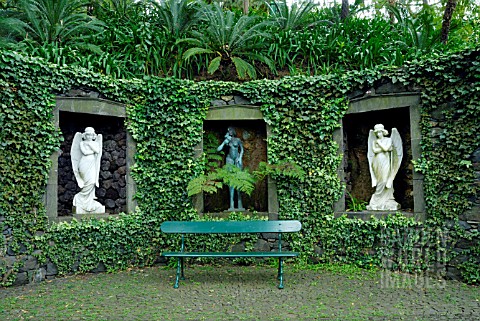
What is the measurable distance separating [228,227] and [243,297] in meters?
1.22

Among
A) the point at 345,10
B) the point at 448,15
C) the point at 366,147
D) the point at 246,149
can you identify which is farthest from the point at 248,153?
the point at 345,10

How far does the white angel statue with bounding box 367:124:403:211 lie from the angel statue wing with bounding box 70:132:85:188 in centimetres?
512

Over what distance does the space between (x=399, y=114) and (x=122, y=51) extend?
557 cm

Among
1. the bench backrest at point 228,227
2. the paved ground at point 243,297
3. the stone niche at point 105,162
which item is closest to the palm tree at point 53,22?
the stone niche at point 105,162

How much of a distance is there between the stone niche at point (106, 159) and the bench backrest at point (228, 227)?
147cm

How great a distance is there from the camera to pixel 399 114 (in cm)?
794

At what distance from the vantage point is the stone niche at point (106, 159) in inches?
300

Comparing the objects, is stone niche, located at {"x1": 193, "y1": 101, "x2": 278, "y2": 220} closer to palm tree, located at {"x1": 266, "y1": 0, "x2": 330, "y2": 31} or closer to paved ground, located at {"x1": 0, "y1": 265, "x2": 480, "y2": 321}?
paved ground, located at {"x1": 0, "y1": 265, "x2": 480, "y2": 321}

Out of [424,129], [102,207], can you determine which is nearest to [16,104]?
[102,207]

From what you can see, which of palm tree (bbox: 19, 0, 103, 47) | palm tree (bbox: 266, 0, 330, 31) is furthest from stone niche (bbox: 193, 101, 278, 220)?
palm tree (bbox: 266, 0, 330, 31)

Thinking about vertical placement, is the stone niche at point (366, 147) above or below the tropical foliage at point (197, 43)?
below

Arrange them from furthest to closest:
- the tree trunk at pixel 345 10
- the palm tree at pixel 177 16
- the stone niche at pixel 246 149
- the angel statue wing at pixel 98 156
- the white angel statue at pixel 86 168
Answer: the tree trunk at pixel 345 10
the palm tree at pixel 177 16
the stone niche at pixel 246 149
the angel statue wing at pixel 98 156
the white angel statue at pixel 86 168

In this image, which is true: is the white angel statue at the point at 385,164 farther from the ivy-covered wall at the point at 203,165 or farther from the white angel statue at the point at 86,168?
the white angel statue at the point at 86,168

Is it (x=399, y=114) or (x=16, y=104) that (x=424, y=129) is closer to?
(x=399, y=114)
